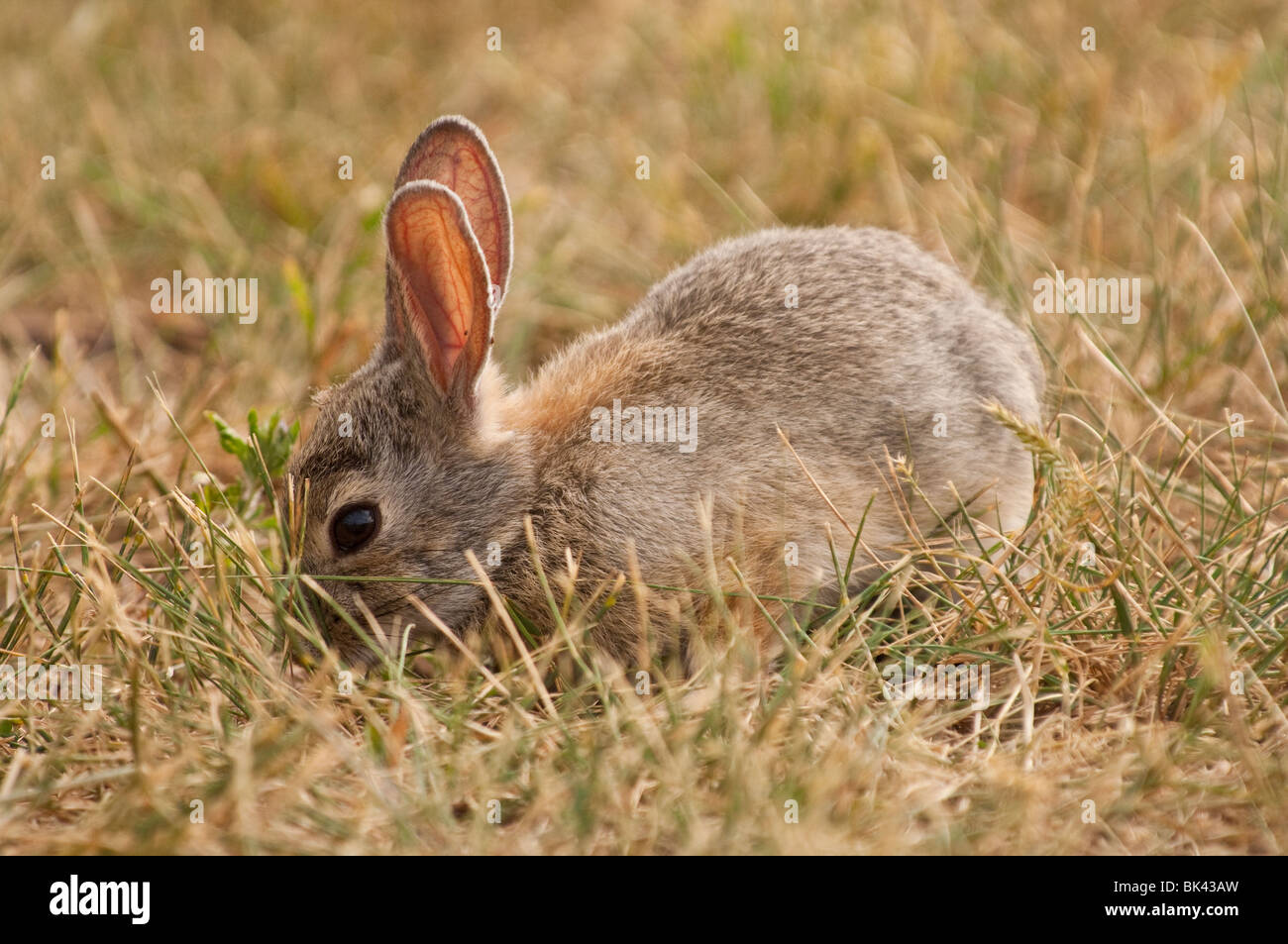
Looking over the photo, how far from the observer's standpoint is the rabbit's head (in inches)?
157

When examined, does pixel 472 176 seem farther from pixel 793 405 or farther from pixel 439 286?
pixel 793 405

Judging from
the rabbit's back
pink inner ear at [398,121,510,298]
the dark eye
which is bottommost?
the dark eye

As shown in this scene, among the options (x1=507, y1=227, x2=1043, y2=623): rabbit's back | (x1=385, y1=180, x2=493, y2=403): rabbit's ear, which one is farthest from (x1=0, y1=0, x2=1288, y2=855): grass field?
(x1=385, y1=180, x2=493, y2=403): rabbit's ear

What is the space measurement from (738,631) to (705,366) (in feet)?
3.87

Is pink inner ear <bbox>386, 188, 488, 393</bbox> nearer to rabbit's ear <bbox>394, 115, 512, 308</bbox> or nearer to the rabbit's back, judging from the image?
rabbit's ear <bbox>394, 115, 512, 308</bbox>

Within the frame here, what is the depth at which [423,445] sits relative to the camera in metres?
4.14

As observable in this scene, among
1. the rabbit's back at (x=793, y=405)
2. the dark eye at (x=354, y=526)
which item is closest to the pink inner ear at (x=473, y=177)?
the rabbit's back at (x=793, y=405)

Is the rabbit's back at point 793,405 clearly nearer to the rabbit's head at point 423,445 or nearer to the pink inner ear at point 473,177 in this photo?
the rabbit's head at point 423,445

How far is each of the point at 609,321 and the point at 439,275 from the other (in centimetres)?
187

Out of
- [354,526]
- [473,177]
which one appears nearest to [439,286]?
[473,177]

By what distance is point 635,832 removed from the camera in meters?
3.01

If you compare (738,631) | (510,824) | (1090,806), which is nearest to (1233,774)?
(1090,806)

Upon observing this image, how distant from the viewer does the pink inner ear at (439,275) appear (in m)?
3.86
